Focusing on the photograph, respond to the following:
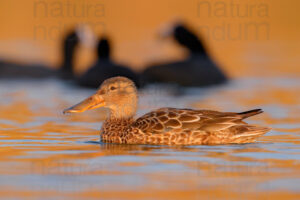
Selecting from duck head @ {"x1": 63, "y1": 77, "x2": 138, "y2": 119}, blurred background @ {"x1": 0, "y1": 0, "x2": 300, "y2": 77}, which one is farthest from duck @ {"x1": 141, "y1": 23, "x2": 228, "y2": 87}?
duck head @ {"x1": 63, "y1": 77, "x2": 138, "y2": 119}

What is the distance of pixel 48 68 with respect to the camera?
80.0 feet

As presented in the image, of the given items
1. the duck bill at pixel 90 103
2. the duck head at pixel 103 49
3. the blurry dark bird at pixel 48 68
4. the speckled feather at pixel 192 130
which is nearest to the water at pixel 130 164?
the speckled feather at pixel 192 130

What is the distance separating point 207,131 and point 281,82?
10.8 meters

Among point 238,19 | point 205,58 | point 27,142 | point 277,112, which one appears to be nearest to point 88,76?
point 205,58

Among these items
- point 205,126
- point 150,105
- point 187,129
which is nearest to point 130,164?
point 187,129

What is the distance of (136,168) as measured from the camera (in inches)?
340

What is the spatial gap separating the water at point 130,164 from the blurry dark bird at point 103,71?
15.1 ft

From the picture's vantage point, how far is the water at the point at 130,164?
748 centimetres

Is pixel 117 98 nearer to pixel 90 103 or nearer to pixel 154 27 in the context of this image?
pixel 90 103

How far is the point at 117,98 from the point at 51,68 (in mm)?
13804

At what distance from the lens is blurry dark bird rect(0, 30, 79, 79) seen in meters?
23.8

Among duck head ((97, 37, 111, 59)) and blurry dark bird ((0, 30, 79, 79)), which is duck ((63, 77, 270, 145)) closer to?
duck head ((97, 37, 111, 59))

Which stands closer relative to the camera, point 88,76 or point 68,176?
point 68,176

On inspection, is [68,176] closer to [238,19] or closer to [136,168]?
[136,168]
